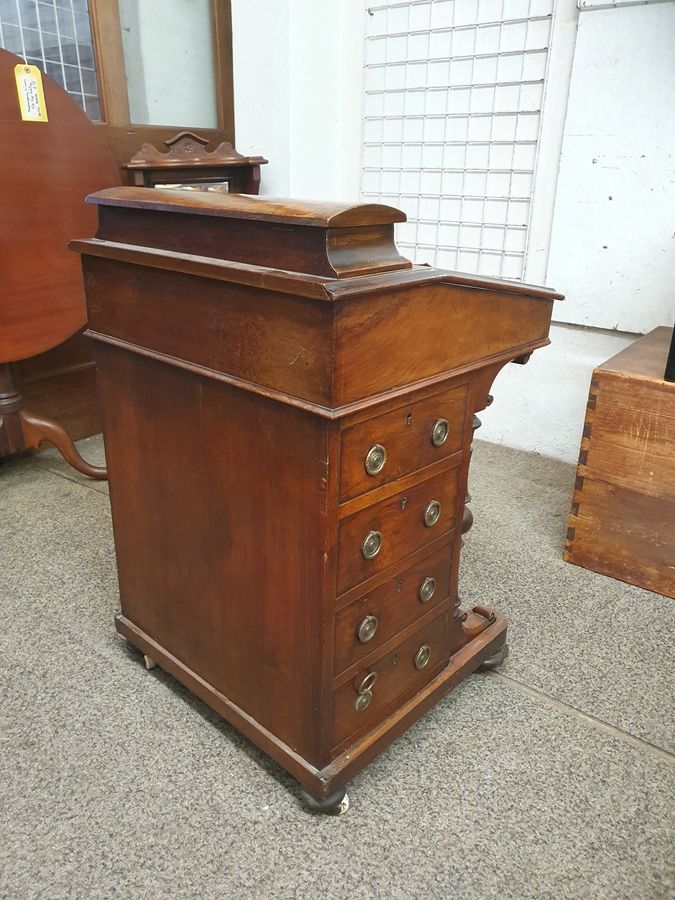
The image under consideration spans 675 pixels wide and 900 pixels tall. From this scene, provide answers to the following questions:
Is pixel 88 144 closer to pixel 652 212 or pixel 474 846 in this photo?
pixel 652 212

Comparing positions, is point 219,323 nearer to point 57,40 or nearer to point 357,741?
point 357,741

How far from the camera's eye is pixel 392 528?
1148 millimetres

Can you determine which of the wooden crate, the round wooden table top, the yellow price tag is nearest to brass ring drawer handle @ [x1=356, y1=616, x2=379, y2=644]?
the wooden crate

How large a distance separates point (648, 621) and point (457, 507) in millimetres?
803

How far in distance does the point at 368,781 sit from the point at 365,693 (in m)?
0.21

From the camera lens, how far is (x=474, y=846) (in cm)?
116

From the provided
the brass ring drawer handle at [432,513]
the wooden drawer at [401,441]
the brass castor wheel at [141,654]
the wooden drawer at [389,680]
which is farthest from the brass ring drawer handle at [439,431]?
the brass castor wheel at [141,654]

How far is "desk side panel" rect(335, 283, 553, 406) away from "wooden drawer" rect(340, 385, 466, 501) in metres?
0.06

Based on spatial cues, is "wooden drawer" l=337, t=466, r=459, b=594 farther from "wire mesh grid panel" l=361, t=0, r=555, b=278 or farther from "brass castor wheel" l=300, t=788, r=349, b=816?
"wire mesh grid panel" l=361, t=0, r=555, b=278

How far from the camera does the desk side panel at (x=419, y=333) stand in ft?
3.02

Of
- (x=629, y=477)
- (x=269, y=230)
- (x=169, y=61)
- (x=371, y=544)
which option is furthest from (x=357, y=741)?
(x=169, y=61)

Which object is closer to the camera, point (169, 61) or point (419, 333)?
point (419, 333)

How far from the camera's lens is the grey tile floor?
3.63 feet

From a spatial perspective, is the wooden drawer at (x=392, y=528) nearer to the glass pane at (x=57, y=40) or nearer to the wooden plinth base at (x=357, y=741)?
the wooden plinth base at (x=357, y=741)
